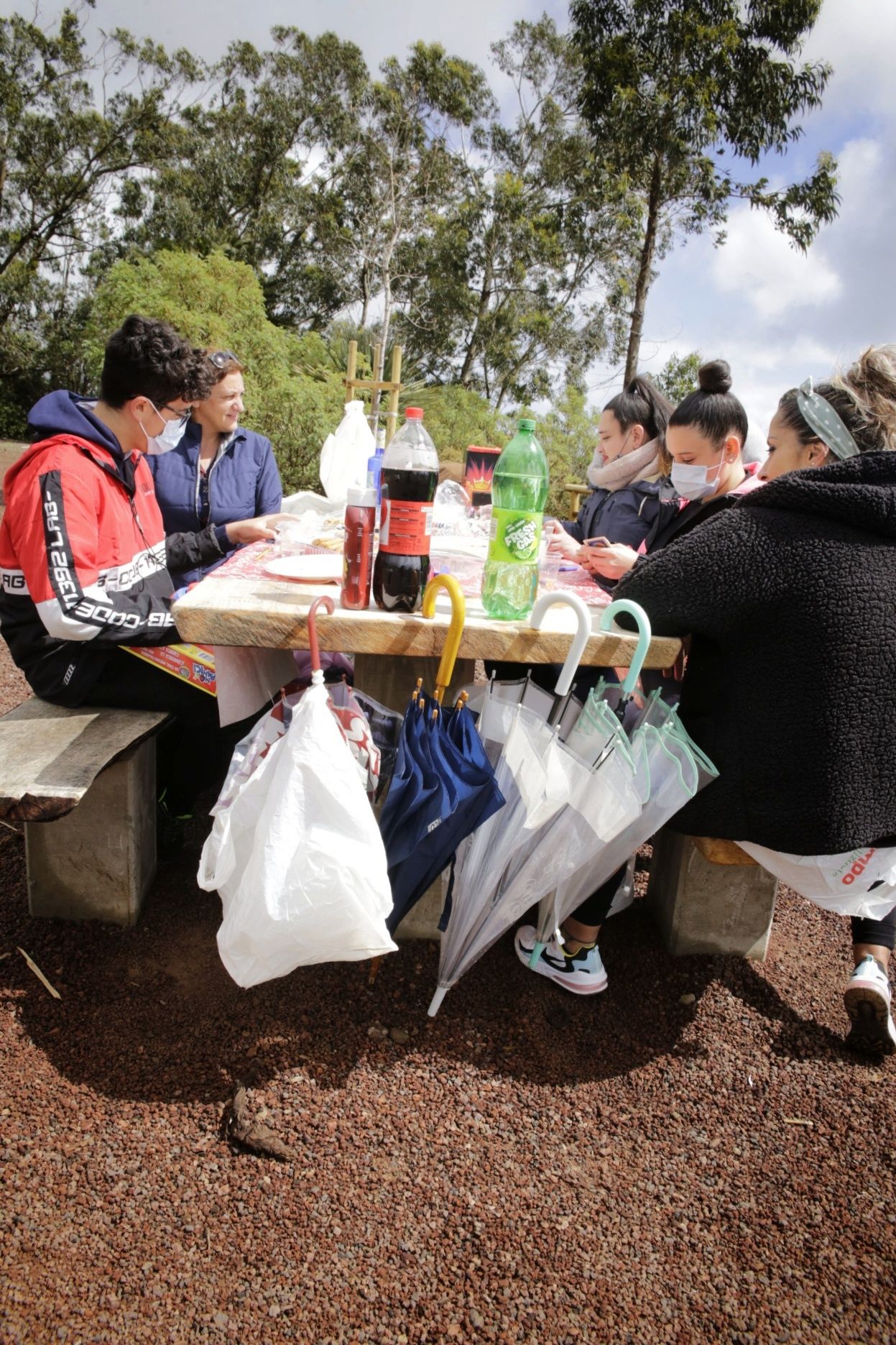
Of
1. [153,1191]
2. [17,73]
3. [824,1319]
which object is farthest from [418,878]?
[17,73]

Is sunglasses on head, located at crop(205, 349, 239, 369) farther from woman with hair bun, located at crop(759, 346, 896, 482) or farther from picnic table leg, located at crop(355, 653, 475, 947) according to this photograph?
woman with hair bun, located at crop(759, 346, 896, 482)

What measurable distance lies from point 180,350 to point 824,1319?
8.66 feet

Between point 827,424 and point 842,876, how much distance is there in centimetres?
106

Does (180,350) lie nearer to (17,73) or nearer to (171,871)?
(171,871)

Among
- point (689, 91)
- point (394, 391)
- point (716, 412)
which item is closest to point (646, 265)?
point (689, 91)

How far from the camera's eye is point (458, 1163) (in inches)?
62.6

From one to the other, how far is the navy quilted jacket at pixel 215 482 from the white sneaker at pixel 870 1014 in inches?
97.6

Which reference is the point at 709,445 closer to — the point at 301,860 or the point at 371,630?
the point at 371,630

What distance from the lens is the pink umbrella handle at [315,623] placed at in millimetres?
1604

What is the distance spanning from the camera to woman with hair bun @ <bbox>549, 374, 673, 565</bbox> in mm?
3096

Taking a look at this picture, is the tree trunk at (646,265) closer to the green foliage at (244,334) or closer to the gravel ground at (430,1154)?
the green foliage at (244,334)

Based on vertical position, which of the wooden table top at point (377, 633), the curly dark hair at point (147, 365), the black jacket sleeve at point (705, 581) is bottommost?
the wooden table top at point (377, 633)

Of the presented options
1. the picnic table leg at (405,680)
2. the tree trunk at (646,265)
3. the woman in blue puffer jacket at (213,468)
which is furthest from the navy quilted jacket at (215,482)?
the tree trunk at (646,265)

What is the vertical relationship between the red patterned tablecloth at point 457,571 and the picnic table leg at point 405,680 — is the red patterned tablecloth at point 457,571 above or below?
above
